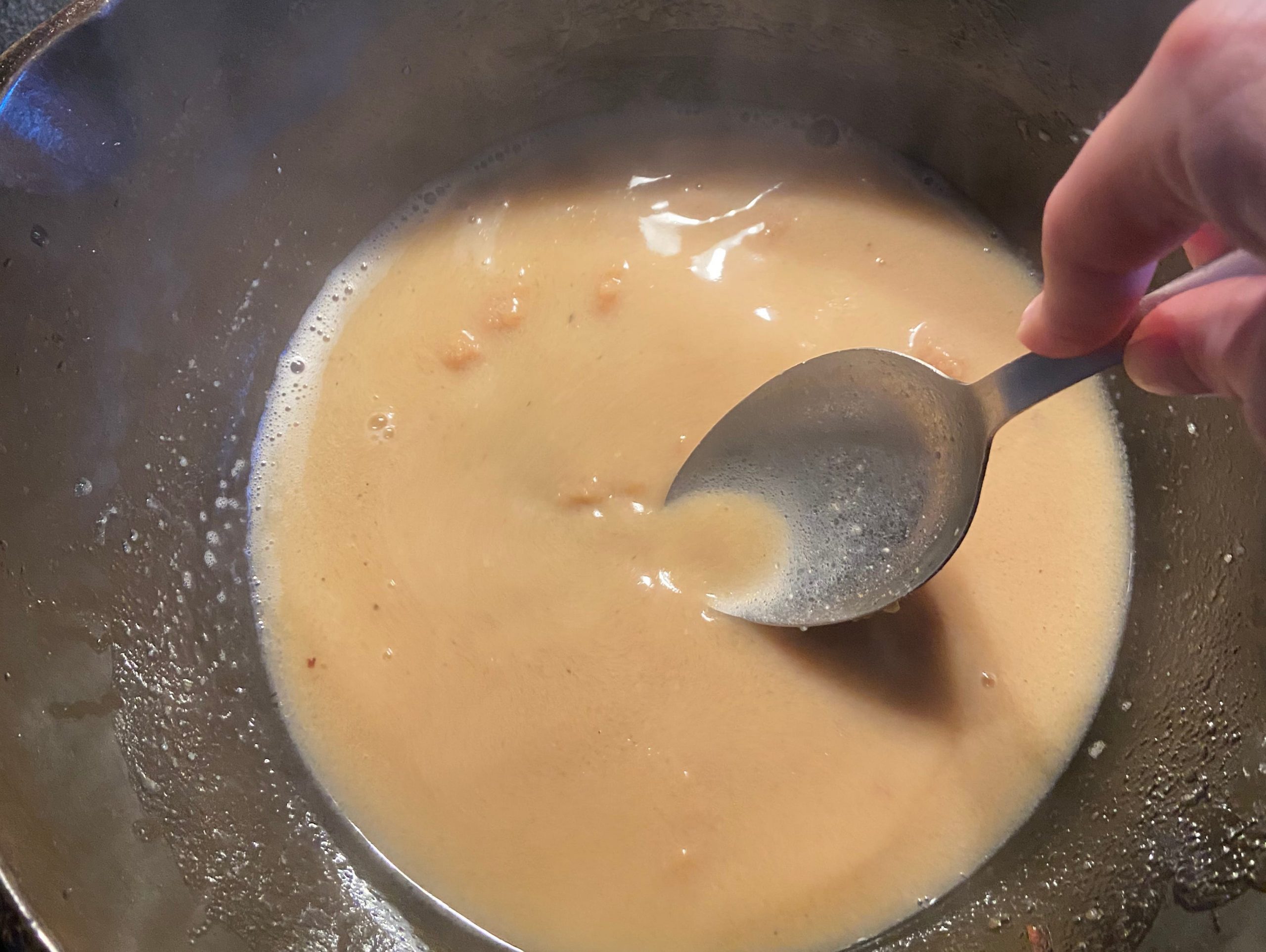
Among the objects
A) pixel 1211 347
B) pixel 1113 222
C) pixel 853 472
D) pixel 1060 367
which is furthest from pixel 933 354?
pixel 1113 222

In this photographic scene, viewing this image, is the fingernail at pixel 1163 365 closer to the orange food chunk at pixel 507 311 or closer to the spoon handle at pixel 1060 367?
the spoon handle at pixel 1060 367

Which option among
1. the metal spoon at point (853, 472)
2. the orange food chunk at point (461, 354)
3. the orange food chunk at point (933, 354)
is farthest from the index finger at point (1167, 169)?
the orange food chunk at point (461, 354)

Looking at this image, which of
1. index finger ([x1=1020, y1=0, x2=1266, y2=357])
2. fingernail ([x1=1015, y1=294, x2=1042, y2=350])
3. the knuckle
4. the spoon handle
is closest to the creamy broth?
the spoon handle

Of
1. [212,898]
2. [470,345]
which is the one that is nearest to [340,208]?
[470,345]

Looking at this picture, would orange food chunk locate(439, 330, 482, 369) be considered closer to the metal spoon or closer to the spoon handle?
the metal spoon

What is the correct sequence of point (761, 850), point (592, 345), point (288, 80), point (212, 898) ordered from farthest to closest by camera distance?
point (592, 345) < point (288, 80) < point (761, 850) < point (212, 898)

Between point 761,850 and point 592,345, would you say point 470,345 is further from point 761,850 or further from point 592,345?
point 761,850

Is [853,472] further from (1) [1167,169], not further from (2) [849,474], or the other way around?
(1) [1167,169]
